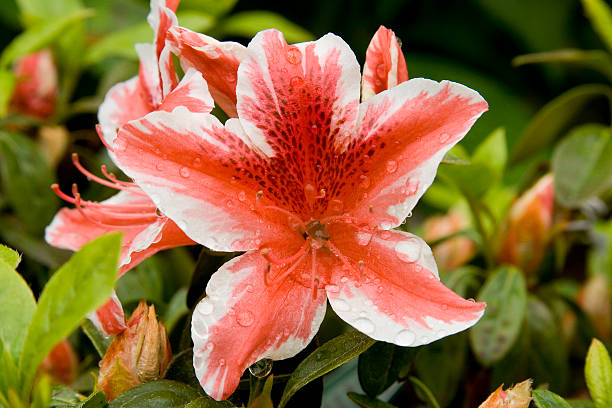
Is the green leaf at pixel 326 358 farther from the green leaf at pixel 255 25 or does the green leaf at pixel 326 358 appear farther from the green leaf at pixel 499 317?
the green leaf at pixel 255 25

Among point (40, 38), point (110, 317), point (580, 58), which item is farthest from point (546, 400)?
point (40, 38)

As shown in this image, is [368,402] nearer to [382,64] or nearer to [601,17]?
[382,64]

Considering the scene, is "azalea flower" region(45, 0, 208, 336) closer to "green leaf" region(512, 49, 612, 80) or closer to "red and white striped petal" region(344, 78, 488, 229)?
"red and white striped petal" region(344, 78, 488, 229)

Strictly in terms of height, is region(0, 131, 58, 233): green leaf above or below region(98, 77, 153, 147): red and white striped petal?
below

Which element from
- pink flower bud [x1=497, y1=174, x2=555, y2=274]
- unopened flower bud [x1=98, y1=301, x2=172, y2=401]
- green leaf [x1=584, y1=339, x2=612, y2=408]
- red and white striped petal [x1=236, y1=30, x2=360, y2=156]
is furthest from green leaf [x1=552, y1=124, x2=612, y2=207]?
unopened flower bud [x1=98, y1=301, x2=172, y2=401]

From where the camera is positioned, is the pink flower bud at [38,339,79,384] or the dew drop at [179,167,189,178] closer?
the dew drop at [179,167,189,178]
